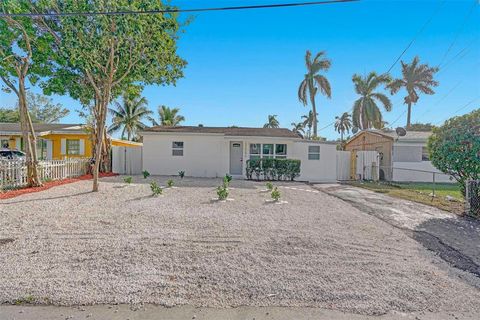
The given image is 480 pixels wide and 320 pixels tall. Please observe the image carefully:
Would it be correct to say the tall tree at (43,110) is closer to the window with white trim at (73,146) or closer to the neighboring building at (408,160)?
the window with white trim at (73,146)

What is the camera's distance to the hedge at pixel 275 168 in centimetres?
1525

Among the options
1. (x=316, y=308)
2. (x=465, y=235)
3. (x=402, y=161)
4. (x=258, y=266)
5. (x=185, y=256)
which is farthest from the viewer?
(x=402, y=161)

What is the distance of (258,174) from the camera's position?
1557cm

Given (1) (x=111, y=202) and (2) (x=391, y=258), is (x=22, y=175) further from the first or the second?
(2) (x=391, y=258)

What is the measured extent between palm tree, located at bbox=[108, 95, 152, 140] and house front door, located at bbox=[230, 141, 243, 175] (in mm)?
21923

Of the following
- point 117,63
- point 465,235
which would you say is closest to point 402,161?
point 465,235

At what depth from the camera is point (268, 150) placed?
54.4 feet

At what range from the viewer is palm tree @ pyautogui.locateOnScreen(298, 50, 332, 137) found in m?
30.2

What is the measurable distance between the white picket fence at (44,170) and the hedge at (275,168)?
953 cm

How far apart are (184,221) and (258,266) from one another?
2.75 meters

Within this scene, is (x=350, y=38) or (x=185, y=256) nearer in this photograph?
(x=185, y=256)

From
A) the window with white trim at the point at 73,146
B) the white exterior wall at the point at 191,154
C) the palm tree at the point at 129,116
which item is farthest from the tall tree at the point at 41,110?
the white exterior wall at the point at 191,154

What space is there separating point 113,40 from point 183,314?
8.96 m

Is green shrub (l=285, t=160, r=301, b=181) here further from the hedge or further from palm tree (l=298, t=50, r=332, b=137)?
palm tree (l=298, t=50, r=332, b=137)
